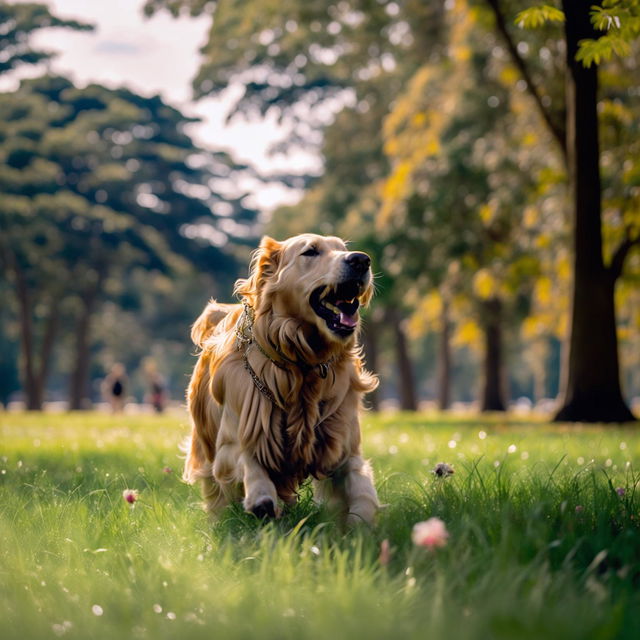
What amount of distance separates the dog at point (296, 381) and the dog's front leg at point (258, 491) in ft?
0.03

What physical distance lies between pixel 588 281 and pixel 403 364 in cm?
1761

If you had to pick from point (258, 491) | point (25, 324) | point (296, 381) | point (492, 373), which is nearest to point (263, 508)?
point (258, 491)

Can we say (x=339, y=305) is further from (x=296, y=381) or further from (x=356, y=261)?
(x=296, y=381)

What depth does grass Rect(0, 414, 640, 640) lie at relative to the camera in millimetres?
2557

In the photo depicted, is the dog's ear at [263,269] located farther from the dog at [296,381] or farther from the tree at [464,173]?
the tree at [464,173]

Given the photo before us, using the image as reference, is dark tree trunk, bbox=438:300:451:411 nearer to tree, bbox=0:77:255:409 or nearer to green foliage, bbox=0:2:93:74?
tree, bbox=0:77:255:409

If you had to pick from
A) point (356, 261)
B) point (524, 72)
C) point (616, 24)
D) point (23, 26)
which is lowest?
point (356, 261)

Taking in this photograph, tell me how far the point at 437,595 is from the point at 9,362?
5647cm

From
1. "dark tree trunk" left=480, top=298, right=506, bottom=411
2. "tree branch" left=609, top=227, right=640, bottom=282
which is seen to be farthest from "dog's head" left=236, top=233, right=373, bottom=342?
"dark tree trunk" left=480, top=298, right=506, bottom=411

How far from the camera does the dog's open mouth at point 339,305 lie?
4.43 meters

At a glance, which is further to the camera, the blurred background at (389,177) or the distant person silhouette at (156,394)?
the distant person silhouette at (156,394)

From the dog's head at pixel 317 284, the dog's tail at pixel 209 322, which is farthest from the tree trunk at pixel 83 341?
the dog's head at pixel 317 284

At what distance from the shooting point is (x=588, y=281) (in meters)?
14.1

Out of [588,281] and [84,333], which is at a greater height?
[588,281]
